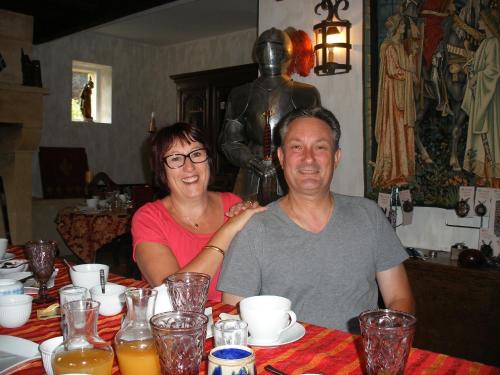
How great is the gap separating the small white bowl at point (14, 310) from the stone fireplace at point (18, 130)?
433cm

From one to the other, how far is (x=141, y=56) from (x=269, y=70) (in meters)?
4.47

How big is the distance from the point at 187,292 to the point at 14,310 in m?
0.44

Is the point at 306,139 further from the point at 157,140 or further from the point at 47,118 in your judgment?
the point at 47,118

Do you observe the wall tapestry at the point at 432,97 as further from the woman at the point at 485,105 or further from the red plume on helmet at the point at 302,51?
the red plume on helmet at the point at 302,51

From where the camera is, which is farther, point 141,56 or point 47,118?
point 141,56

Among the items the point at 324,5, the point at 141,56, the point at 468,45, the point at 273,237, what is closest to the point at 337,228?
the point at 273,237

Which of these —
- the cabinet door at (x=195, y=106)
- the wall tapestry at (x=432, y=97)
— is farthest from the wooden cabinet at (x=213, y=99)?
the wall tapestry at (x=432, y=97)

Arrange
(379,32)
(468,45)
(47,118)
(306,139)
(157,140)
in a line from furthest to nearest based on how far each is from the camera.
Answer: (47,118)
(379,32)
(468,45)
(157,140)
(306,139)

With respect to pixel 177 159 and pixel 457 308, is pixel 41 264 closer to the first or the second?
pixel 177 159

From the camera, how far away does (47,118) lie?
630 centimetres

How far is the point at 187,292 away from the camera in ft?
3.43

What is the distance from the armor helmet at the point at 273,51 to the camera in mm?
3281

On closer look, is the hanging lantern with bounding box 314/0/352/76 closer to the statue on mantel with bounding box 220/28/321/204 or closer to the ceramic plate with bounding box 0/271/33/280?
the statue on mantel with bounding box 220/28/321/204

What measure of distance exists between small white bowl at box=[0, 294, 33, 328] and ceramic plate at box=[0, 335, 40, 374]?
0.32 feet
